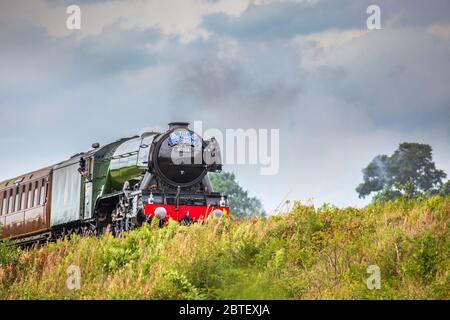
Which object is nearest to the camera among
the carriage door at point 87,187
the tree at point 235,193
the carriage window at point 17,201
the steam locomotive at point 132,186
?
the steam locomotive at point 132,186

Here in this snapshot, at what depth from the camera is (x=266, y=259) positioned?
16922 mm

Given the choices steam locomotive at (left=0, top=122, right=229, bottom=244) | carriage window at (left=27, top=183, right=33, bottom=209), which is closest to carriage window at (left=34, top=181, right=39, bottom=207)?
steam locomotive at (left=0, top=122, right=229, bottom=244)

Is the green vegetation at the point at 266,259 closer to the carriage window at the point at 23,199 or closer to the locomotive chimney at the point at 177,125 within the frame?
the locomotive chimney at the point at 177,125

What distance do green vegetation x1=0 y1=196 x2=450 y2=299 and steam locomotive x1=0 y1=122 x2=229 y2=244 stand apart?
3.48m

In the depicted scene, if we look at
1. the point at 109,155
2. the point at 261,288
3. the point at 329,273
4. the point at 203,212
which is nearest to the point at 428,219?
the point at 329,273

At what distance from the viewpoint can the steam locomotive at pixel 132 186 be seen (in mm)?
24328

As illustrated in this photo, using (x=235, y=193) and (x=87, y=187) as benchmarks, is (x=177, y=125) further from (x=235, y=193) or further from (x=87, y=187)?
(x=235, y=193)

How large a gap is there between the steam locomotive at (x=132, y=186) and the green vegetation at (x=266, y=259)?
3475 mm

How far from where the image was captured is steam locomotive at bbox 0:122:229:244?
958 inches

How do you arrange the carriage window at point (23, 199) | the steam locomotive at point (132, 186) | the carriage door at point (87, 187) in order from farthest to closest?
1. the carriage window at point (23, 199)
2. the carriage door at point (87, 187)
3. the steam locomotive at point (132, 186)

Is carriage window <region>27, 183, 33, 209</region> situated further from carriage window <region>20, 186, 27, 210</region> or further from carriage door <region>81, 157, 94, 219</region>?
carriage door <region>81, 157, 94, 219</region>

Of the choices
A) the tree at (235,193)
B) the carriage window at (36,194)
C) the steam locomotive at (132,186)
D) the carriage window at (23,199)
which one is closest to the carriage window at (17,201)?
the carriage window at (23,199)

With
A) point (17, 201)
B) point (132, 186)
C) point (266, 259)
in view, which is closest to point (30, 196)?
point (17, 201)

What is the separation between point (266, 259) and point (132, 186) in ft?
32.3
